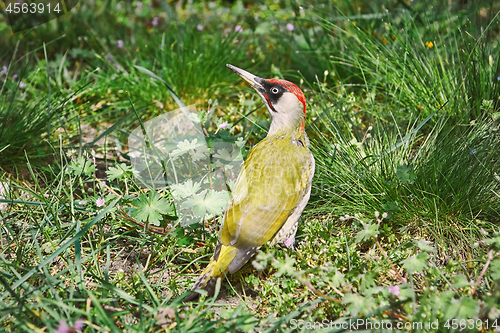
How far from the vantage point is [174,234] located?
8.86 feet

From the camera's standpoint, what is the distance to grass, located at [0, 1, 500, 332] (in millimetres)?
2148

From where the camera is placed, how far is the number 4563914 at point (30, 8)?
499 cm

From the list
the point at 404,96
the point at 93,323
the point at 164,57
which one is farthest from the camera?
the point at 164,57

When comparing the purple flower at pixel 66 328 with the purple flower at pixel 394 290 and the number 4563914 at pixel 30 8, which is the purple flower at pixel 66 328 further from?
the number 4563914 at pixel 30 8

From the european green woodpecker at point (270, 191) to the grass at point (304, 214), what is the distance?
12 centimetres

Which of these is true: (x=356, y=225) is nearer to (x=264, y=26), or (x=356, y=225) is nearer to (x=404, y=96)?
(x=404, y=96)

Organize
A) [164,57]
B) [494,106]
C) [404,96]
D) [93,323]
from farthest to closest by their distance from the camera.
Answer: [164,57] → [404,96] → [494,106] → [93,323]

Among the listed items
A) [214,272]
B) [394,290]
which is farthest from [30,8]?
[394,290]

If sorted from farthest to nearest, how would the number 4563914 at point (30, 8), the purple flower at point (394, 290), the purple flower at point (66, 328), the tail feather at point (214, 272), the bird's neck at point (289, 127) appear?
1. the number 4563914 at point (30, 8)
2. the bird's neck at point (289, 127)
3. the tail feather at point (214, 272)
4. the purple flower at point (394, 290)
5. the purple flower at point (66, 328)

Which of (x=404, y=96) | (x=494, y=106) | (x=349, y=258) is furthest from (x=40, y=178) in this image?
(x=494, y=106)

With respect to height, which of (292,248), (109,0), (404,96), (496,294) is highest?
(109,0)

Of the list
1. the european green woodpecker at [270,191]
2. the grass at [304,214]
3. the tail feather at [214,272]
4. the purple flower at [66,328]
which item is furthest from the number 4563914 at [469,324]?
the purple flower at [66,328]

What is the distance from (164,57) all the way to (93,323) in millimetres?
2747

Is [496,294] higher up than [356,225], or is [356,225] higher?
[496,294]
